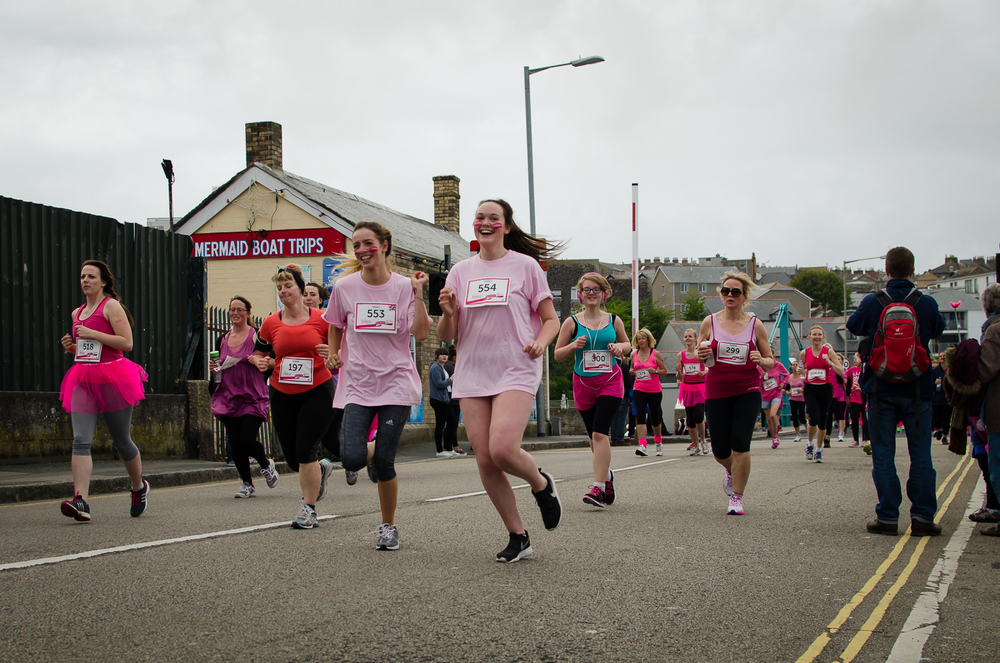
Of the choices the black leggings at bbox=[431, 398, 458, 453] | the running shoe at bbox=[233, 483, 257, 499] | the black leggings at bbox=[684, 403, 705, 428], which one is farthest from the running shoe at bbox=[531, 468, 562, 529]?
the black leggings at bbox=[431, 398, 458, 453]

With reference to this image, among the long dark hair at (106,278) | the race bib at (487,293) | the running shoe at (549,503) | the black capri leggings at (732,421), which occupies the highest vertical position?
Result: the long dark hair at (106,278)

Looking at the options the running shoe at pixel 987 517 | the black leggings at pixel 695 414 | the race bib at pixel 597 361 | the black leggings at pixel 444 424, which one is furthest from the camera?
the black leggings at pixel 444 424

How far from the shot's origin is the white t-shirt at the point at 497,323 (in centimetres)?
531

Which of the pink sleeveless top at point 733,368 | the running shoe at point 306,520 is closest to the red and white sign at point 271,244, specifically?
the pink sleeveless top at point 733,368

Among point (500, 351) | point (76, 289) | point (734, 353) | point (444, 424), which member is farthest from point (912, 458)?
point (444, 424)

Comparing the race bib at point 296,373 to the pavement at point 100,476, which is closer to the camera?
the race bib at point 296,373

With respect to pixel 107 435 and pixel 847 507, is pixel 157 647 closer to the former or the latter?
pixel 847 507

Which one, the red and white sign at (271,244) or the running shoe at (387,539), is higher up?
the red and white sign at (271,244)

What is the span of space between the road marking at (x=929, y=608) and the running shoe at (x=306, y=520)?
12.9 ft

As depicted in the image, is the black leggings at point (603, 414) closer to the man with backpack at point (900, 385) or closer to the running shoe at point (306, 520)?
the man with backpack at point (900, 385)

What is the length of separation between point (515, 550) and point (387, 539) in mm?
846

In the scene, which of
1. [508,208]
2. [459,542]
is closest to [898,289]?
[508,208]

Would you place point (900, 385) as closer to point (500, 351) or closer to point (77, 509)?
point (500, 351)

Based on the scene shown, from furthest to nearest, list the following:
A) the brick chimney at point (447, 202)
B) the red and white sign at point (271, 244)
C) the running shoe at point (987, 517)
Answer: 1. the brick chimney at point (447, 202)
2. the red and white sign at point (271, 244)
3. the running shoe at point (987, 517)
